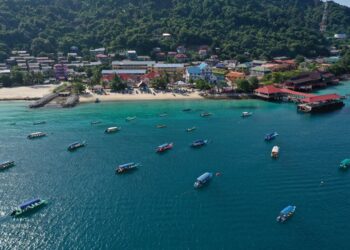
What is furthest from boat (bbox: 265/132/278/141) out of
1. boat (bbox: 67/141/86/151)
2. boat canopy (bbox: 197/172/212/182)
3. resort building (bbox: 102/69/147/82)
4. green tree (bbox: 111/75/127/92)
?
resort building (bbox: 102/69/147/82)

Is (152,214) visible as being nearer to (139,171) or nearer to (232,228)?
(232,228)

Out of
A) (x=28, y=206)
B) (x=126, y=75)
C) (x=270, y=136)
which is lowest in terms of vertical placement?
(x=28, y=206)

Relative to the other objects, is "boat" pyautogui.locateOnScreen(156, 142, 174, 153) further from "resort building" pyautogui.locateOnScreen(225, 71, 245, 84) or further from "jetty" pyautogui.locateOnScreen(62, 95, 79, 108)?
"resort building" pyautogui.locateOnScreen(225, 71, 245, 84)

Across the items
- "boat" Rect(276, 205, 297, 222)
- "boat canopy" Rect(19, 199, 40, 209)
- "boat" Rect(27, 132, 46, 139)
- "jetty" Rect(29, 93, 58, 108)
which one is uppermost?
"boat" Rect(276, 205, 297, 222)

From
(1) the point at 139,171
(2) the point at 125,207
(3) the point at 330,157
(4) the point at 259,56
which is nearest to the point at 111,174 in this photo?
(1) the point at 139,171

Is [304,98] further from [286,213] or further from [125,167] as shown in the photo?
[125,167]

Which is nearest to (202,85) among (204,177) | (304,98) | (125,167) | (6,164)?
(304,98)
